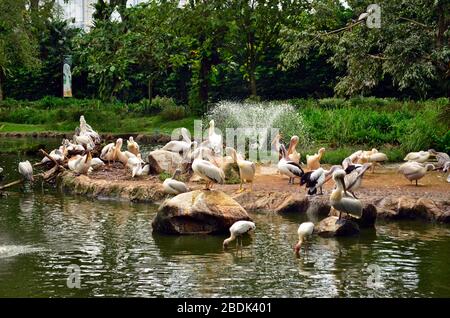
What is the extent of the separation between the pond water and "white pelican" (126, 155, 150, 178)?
3.12 metres

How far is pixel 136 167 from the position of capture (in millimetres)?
17797

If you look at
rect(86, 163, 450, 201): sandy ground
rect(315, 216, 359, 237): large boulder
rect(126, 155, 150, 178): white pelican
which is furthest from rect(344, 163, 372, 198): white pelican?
rect(126, 155, 150, 178): white pelican

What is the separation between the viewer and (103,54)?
32875 mm

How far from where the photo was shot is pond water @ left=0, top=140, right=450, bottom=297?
9.66 metres

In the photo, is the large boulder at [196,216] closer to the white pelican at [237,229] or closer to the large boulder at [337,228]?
the white pelican at [237,229]

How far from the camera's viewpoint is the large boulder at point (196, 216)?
41.8 feet

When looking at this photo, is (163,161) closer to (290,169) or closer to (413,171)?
(290,169)

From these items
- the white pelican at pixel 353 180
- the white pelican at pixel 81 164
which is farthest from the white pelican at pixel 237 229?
the white pelican at pixel 81 164

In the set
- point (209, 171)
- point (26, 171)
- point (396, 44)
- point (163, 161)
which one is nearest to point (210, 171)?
point (209, 171)

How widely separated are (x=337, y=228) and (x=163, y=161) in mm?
6198

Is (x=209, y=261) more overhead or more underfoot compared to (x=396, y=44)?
more underfoot

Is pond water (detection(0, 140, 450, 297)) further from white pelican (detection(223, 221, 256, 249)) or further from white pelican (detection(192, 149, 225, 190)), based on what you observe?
white pelican (detection(192, 149, 225, 190))

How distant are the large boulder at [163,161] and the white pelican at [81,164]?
4.53 feet
